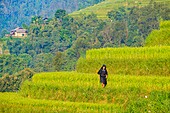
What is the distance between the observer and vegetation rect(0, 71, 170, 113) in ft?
71.5

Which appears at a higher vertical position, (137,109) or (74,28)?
(137,109)

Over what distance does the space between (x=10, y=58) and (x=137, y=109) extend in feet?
331

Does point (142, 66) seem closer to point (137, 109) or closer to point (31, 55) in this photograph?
point (137, 109)

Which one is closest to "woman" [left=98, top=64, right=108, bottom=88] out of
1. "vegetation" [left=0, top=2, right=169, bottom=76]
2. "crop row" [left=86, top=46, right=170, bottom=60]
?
"crop row" [left=86, top=46, right=170, bottom=60]

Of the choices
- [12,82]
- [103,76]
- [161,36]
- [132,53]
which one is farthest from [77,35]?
[103,76]

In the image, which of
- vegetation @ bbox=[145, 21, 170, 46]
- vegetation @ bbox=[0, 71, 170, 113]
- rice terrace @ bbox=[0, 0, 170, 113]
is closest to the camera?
vegetation @ bbox=[0, 71, 170, 113]

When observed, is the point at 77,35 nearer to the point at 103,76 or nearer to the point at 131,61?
the point at 131,61

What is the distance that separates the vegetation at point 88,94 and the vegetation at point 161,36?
524cm

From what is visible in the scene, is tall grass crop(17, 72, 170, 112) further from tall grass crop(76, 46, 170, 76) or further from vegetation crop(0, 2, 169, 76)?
vegetation crop(0, 2, 169, 76)

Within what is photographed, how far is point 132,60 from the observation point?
89.6 feet

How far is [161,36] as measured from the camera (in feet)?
100

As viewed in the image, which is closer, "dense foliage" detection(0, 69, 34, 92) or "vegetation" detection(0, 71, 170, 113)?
"vegetation" detection(0, 71, 170, 113)

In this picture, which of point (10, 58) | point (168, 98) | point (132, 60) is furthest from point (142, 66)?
point (10, 58)

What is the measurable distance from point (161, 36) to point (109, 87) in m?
6.71
